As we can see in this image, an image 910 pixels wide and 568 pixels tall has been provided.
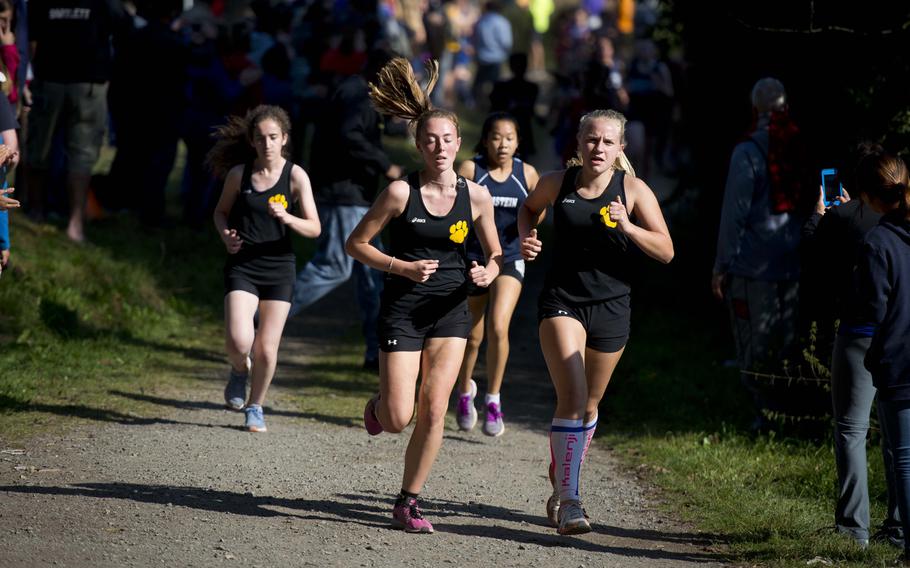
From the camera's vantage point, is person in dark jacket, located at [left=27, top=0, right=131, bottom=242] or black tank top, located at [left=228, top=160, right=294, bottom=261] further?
person in dark jacket, located at [left=27, top=0, right=131, bottom=242]

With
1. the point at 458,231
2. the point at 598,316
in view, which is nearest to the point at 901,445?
the point at 598,316

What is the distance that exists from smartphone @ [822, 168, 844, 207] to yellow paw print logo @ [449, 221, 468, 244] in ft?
6.24

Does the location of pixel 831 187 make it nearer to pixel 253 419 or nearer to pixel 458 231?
pixel 458 231

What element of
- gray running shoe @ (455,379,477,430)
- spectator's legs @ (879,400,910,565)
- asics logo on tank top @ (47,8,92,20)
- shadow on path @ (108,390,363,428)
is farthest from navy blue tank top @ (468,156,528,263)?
asics logo on tank top @ (47,8,92,20)

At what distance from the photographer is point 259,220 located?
8.50 m

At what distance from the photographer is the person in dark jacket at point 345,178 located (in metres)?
10.1

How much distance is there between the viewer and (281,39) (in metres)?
Answer: 16.8

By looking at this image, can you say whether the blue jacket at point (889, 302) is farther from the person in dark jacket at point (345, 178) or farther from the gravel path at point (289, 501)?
the person in dark jacket at point (345, 178)

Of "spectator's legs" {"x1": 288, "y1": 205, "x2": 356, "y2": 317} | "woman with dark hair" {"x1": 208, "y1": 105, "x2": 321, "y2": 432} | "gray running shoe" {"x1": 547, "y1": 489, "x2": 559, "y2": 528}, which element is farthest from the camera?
"spectator's legs" {"x1": 288, "y1": 205, "x2": 356, "y2": 317}

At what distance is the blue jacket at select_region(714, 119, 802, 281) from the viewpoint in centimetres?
874

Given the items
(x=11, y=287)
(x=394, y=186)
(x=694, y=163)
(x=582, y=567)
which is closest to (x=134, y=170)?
(x=11, y=287)

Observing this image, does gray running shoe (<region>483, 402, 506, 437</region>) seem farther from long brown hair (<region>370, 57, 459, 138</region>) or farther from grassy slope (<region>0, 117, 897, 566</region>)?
long brown hair (<region>370, 57, 459, 138</region>)

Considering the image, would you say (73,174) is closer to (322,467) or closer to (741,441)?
(322,467)

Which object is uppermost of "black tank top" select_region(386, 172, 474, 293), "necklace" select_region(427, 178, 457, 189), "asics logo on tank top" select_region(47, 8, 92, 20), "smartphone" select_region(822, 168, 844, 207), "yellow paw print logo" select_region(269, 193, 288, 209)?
"asics logo on tank top" select_region(47, 8, 92, 20)
